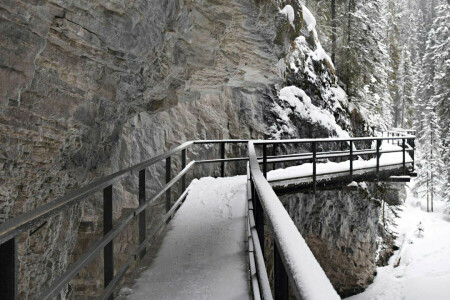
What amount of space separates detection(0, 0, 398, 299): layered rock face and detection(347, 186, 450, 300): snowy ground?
33.9ft

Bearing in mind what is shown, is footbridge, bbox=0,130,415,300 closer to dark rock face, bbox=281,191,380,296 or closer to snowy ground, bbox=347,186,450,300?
dark rock face, bbox=281,191,380,296

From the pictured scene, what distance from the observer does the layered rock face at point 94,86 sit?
187 inches

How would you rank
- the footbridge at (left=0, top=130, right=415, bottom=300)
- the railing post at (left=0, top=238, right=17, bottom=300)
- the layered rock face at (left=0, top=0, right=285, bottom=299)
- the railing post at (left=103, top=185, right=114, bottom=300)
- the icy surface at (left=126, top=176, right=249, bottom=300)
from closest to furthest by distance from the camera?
the footbridge at (left=0, top=130, right=415, bottom=300) → the railing post at (left=0, top=238, right=17, bottom=300) → the railing post at (left=103, top=185, right=114, bottom=300) → the icy surface at (left=126, top=176, right=249, bottom=300) → the layered rock face at (left=0, top=0, right=285, bottom=299)

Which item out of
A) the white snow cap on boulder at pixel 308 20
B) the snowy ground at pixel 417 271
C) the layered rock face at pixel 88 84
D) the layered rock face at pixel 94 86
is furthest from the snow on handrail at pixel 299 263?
the white snow cap on boulder at pixel 308 20

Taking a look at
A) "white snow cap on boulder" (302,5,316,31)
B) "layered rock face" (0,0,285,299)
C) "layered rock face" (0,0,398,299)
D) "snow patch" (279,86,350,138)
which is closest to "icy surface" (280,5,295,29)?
"layered rock face" (0,0,398,299)

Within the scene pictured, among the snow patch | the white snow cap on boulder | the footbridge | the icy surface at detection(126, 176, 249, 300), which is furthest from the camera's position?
the white snow cap on boulder

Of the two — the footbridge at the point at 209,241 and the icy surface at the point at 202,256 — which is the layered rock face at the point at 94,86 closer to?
the footbridge at the point at 209,241

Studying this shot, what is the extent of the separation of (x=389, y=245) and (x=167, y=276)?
1941cm

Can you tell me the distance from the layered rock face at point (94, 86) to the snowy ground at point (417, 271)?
10.3 meters

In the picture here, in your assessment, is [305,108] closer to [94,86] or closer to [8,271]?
[94,86]

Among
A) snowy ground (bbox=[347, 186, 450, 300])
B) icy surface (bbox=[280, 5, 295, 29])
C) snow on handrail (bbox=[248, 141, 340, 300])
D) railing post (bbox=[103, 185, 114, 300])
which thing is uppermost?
icy surface (bbox=[280, 5, 295, 29])

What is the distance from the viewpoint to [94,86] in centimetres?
602

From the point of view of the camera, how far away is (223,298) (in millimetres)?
3471

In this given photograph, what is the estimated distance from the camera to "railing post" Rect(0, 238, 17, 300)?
60.4 inches
